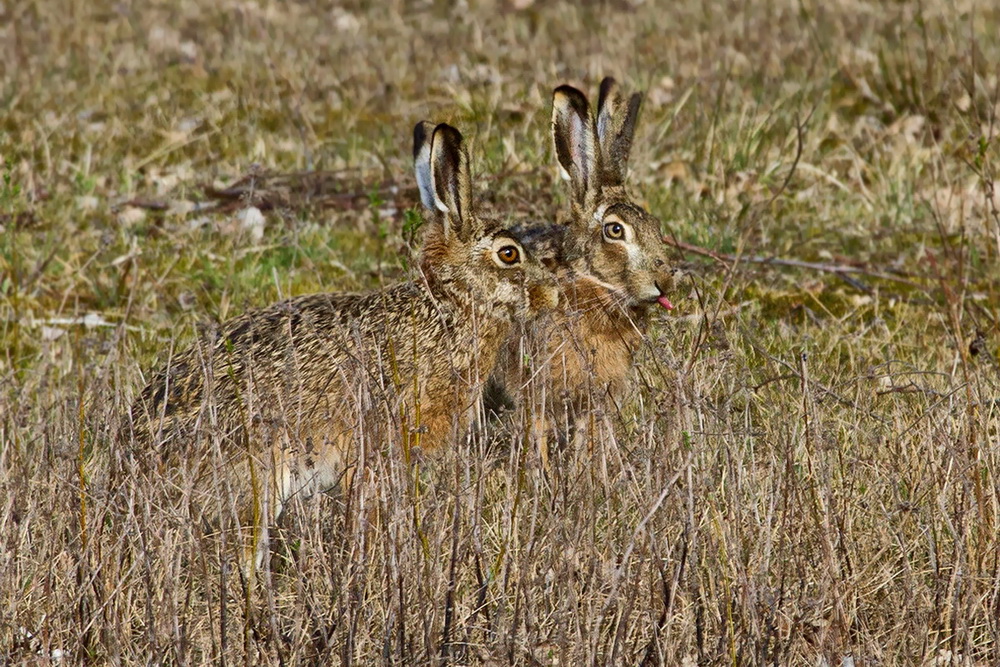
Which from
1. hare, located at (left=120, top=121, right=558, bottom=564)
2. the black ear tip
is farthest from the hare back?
the black ear tip

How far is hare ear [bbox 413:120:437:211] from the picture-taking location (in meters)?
5.41

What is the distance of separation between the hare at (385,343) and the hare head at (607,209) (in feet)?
1.27

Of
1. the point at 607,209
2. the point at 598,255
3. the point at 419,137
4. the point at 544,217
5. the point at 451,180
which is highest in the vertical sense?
the point at 419,137

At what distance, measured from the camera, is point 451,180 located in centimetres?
554

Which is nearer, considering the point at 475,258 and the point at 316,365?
the point at 316,365

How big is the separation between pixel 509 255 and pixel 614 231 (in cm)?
53

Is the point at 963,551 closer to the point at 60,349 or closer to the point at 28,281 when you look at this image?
the point at 60,349

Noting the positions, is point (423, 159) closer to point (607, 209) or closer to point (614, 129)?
point (607, 209)

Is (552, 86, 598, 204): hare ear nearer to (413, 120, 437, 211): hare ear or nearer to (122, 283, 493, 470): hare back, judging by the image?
(413, 120, 437, 211): hare ear

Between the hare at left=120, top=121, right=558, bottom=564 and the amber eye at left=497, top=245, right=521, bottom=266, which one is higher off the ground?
the amber eye at left=497, top=245, right=521, bottom=266

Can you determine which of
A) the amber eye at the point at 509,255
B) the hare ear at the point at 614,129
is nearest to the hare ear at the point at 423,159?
the amber eye at the point at 509,255

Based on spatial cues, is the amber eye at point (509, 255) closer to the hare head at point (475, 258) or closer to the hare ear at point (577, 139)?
the hare head at point (475, 258)

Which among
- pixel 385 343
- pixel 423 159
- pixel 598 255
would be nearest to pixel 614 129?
pixel 598 255

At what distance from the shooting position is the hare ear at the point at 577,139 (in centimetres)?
604
